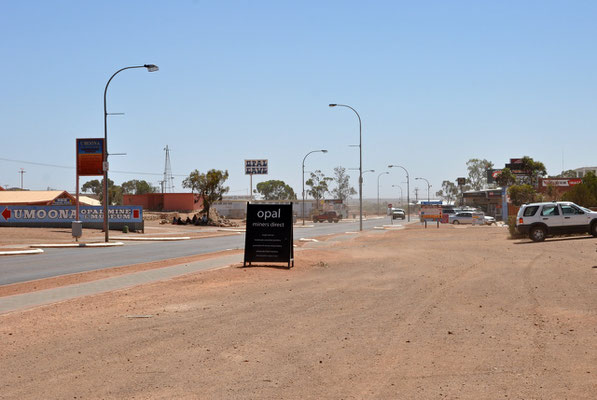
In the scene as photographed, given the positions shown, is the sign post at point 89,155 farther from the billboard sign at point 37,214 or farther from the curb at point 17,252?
the curb at point 17,252

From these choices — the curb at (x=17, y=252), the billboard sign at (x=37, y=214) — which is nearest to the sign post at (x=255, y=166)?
the billboard sign at (x=37, y=214)

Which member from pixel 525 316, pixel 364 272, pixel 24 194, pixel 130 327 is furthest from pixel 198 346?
pixel 24 194

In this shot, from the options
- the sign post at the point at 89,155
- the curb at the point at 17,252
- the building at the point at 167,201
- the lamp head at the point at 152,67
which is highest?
the lamp head at the point at 152,67

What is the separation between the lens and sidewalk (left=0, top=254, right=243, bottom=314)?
12.5 meters

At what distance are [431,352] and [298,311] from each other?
343 cm

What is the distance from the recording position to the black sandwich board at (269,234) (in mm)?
18438

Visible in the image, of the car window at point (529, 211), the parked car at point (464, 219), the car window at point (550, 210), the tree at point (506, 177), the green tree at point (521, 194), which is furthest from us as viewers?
the tree at point (506, 177)

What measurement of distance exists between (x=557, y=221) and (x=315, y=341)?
73.6 feet

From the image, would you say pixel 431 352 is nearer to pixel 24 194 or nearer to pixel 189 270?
pixel 189 270

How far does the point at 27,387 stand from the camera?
652cm

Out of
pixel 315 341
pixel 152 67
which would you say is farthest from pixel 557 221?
pixel 315 341

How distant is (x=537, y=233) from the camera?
92.3 ft

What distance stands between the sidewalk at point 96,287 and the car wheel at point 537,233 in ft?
46.4

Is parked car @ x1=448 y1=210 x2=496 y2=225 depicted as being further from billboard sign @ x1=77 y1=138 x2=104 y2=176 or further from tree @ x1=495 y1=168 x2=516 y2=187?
tree @ x1=495 y1=168 x2=516 y2=187
